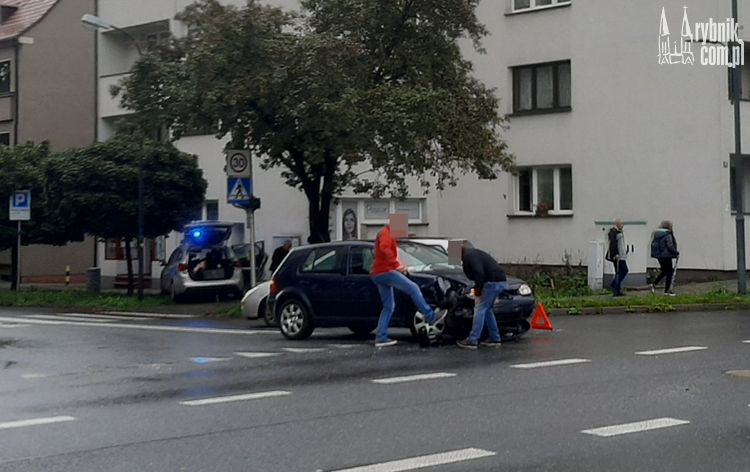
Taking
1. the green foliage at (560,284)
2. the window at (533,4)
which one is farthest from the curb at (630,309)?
the window at (533,4)

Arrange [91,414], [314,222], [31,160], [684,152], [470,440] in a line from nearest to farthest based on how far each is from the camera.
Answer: [470,440], [91,414], [314,222], [684,152], [31,160]

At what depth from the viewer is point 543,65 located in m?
30.8

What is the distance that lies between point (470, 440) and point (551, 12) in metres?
23.4

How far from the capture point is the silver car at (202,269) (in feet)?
92.5

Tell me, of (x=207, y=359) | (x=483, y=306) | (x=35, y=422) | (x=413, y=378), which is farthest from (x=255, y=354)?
(x=35, y=422)

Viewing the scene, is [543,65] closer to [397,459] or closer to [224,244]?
[224,244]

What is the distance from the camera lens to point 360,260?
1680 centimetres

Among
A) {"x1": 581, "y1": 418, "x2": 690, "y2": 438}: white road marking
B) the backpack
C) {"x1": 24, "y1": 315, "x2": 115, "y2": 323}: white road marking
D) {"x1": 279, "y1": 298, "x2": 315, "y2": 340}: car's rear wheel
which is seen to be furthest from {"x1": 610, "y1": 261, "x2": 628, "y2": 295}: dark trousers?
{"x1": 581, "y1": 418, "x2": 690, "y2": 438}: white road marking

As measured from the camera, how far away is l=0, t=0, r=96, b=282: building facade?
43.0m

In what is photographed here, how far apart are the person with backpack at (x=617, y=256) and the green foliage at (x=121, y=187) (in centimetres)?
1201

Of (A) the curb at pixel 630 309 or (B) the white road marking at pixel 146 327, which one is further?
(A) the curb at pixel 630 309

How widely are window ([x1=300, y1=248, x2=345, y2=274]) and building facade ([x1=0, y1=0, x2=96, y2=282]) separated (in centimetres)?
2745

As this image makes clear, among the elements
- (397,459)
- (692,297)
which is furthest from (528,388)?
(692,297)

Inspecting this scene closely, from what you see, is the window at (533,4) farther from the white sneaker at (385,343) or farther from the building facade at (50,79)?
the building facade at (50,79)
